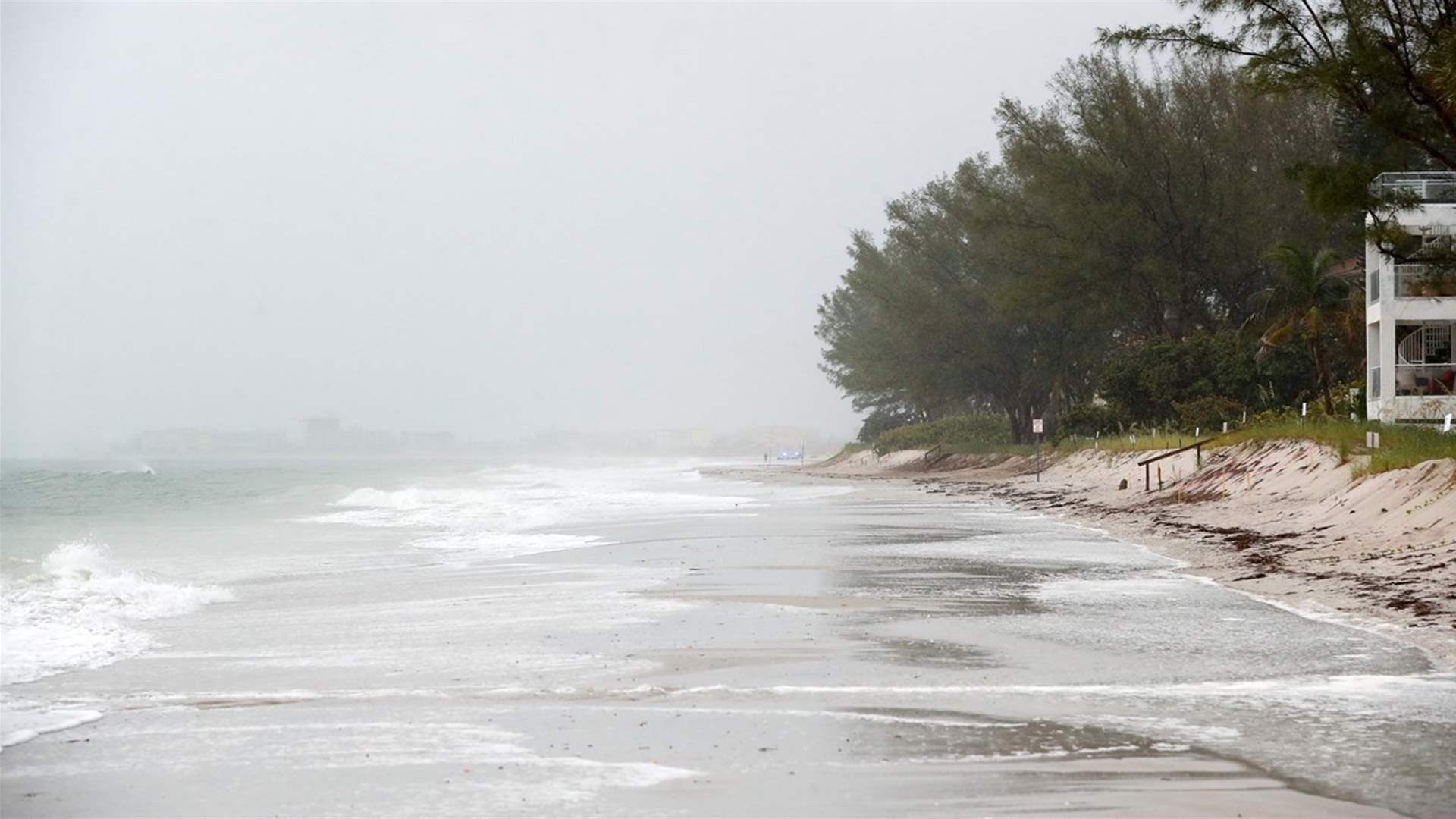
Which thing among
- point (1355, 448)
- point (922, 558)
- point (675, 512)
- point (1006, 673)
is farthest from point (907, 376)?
point (1006, 673)

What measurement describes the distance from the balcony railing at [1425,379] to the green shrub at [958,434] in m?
32.6

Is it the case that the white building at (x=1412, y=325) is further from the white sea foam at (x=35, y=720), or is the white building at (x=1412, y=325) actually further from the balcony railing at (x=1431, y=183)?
the white sea foam at (x=35, y=720)

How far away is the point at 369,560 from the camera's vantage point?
21328 mm

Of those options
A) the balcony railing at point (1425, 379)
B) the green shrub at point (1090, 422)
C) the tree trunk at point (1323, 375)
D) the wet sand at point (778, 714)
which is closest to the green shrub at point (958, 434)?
the green shrub at point (1090, 422)

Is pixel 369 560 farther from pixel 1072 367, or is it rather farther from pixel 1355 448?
pixel 1072 367

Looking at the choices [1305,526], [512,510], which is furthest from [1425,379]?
[512,510]

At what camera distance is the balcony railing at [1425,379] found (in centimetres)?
3378

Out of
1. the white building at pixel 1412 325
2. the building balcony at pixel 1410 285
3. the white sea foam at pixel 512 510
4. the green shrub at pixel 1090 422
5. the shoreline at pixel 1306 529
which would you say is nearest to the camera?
the shoreline at pixel 1306 529

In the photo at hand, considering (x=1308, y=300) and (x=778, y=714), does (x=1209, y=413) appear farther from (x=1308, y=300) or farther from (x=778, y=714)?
(x=778, y=714)

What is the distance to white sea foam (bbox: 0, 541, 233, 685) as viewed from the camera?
35.6ft

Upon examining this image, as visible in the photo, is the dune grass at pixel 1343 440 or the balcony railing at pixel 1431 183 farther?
the balcony railing at pixel 1431 183

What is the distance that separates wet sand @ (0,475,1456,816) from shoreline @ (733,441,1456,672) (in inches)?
26.0

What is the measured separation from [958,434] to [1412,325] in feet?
124

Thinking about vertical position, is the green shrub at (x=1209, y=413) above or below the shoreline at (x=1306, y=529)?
above
